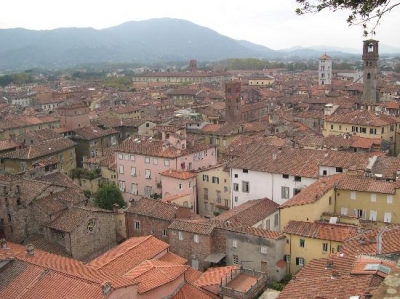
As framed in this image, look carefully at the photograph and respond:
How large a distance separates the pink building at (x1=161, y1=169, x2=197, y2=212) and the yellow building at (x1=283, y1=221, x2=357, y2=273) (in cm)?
1440

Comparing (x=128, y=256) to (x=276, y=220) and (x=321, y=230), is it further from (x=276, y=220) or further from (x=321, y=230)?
(x=276, y=220)

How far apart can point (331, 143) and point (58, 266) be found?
36.1m

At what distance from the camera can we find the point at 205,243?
35.4 meters

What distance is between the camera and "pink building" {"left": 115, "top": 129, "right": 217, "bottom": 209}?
51.7 m

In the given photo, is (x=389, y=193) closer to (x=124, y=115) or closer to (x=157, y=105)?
(x=124, y=115)

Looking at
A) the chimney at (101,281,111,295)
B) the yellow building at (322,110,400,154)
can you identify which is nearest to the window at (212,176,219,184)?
the yellow building at (322,110,400,154)

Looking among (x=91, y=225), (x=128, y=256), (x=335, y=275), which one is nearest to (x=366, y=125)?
(x=91, y=225)

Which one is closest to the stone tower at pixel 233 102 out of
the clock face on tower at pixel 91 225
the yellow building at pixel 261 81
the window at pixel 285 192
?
the window at pixel 285 192

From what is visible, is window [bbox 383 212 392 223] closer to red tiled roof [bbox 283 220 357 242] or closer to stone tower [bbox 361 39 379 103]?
red tiled roof [bbox 283 220 357 242]

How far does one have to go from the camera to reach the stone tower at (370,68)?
8844 cm

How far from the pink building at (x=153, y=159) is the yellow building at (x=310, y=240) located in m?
19.4

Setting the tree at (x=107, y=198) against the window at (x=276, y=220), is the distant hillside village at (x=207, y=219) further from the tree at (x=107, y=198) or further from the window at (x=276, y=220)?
the tree at (x=107, y=198)

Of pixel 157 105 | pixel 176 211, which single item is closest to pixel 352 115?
pixel 176 211

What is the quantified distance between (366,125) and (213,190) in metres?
23.2
